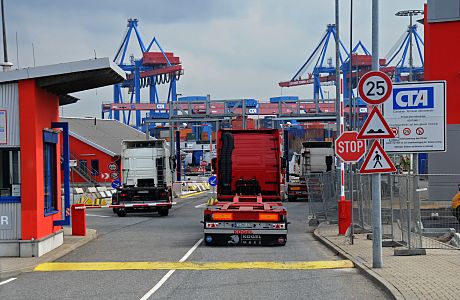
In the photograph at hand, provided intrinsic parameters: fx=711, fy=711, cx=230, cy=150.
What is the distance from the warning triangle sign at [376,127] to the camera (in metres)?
12.9

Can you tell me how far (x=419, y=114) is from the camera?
19.8 m

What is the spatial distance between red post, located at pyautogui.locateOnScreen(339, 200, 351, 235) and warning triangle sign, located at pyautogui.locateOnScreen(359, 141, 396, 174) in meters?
5.86

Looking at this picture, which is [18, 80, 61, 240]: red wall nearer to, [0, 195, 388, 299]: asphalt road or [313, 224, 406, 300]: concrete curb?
[0, 195, 388, 299]: asphalt road

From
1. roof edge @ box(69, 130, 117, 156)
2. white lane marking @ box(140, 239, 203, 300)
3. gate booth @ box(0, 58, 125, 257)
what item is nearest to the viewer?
white lane marking @ box(140, 239, 203, 300)

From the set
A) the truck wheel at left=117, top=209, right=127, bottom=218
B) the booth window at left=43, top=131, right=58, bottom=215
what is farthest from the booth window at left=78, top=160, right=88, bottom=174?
the booth window at left=43, top=131, right=58, bottom=215

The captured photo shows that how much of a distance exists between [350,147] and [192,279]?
688 centimetres

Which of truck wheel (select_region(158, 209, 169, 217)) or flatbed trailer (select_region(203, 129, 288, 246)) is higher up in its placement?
flatbed trailer (select_region(203, 129, 288, 246))

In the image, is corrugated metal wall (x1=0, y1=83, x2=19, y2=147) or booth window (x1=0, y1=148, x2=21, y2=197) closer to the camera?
corrugated metal wall (x1=0, y1=83, x2=19, y2=147)

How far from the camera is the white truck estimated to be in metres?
31.3

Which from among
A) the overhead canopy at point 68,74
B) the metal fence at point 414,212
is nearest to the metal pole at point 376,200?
the metal fence at point 414,212

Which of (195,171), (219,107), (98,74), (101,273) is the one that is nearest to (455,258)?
(101,273)

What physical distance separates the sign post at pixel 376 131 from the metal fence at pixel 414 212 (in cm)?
229

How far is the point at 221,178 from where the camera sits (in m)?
21.8

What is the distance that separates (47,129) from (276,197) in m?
7.59
